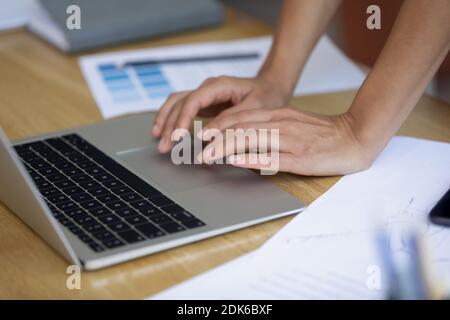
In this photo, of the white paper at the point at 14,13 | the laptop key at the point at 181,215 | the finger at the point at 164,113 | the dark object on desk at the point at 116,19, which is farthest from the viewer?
the white paper at the point at 14,13

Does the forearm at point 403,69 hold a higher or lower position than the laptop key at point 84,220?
higher

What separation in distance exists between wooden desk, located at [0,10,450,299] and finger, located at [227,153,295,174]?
0.08 ft

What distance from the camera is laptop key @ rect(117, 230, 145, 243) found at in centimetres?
78

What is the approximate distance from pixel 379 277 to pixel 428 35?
323mm

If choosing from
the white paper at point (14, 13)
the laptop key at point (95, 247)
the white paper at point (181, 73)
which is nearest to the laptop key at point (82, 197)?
the laptop key at point (95, 247)

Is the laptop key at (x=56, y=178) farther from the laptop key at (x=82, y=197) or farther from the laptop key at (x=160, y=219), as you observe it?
the laptop key at (x=160, y=219)

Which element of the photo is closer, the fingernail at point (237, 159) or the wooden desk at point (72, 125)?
the wooden desk at point (72, 125)

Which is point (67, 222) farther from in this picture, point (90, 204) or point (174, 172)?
point (174, 172)

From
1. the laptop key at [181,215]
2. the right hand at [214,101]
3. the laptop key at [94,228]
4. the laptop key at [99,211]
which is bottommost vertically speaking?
the laptop key at [99,211]

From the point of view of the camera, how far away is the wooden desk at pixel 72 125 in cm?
75

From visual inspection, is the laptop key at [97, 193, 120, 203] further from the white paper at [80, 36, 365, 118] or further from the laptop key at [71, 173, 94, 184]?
the white paper at [80, 36, 365, 118]

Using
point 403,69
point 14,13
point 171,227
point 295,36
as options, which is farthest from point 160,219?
point 14,13

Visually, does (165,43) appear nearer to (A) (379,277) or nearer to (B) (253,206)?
(B) (253,206)

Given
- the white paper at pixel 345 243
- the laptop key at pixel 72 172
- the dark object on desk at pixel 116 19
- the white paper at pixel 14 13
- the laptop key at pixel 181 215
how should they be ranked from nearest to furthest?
the white paper at pixel 345 243 → the laptop key at pixel 181 215 → the laptop key at pixel 72 172 → the dark object on desk at pixel 116 19 → the white paper at pixel 14 13
